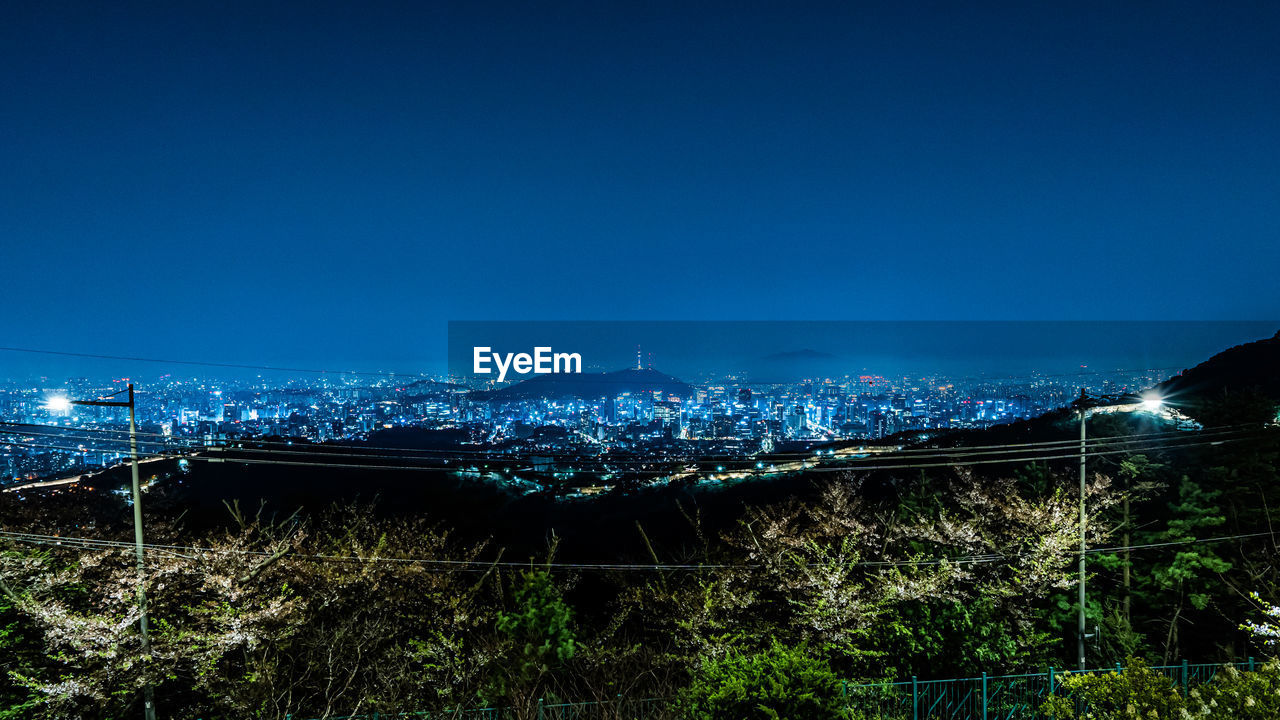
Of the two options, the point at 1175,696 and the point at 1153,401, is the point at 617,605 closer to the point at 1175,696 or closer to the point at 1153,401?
the point at 1153,401

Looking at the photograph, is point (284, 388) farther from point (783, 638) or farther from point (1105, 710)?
point (1105, 710)

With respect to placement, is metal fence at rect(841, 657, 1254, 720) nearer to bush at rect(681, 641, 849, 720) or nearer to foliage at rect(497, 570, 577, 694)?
bush at rect(681, 641, 849, 720)

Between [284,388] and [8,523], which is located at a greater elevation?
[284,388]

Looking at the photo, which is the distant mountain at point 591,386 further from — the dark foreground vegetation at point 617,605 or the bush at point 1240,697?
the bush at point 1240,697

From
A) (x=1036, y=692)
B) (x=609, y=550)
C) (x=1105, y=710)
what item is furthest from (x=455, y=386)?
(x=1105, y=710)

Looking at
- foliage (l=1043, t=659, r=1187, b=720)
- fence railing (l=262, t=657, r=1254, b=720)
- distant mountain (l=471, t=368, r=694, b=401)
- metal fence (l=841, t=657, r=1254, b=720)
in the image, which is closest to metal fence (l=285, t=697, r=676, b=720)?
fence railing (l=262, t=657, r=1254, b=720)

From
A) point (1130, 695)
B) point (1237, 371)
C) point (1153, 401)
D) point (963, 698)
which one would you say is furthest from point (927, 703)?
point (1237, 371)

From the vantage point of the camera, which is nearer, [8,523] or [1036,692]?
[1036,692]
